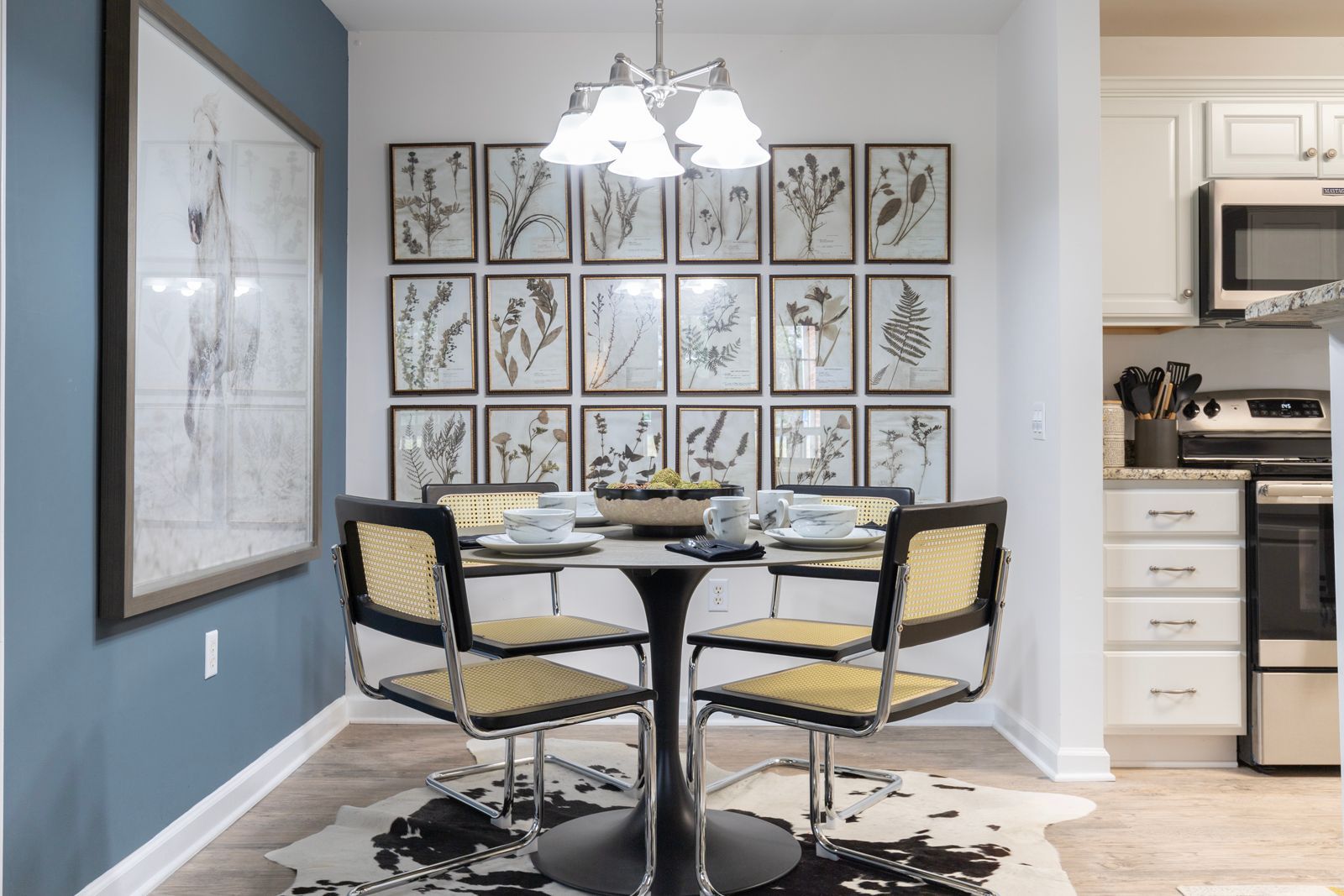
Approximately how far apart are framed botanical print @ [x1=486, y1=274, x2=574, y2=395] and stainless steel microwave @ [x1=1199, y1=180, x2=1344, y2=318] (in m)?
2.21

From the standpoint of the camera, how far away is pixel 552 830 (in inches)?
92.0

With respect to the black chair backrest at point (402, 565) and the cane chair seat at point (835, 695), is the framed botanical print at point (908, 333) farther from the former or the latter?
the black chair backrest at point (402, 565)

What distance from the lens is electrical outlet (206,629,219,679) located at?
2.40 meters

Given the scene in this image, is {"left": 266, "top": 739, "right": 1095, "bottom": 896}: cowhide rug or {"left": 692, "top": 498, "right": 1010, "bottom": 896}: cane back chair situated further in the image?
{"left": 266, "top": 739, "right": 1095, "bottom": 896}: cowhide rug

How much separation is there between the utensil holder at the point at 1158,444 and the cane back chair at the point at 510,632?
1.85 metres

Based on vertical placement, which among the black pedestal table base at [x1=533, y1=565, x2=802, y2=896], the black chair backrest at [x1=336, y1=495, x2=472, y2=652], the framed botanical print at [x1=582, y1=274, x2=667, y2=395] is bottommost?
the black pedestal table base at [x1=533, y1=565, x2=802, y2=896]

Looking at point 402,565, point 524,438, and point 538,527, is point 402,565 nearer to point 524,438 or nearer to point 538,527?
point 538,527

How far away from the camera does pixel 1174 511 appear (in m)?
2.96

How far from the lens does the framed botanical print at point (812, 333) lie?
352cm

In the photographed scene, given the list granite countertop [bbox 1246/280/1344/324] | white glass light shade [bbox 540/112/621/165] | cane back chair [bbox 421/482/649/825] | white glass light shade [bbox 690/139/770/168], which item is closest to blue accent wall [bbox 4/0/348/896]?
cane back chair [bbox 421/482/649/825]

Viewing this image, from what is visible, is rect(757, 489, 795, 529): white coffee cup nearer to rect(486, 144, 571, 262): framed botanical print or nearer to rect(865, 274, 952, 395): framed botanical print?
rect(865, 274, 952, 395): framed botanical print

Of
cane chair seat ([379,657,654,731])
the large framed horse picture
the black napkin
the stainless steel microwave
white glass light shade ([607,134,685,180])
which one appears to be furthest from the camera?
the stainless steel microwave

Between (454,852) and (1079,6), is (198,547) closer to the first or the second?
(454,852)

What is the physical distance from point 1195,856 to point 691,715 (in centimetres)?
129
